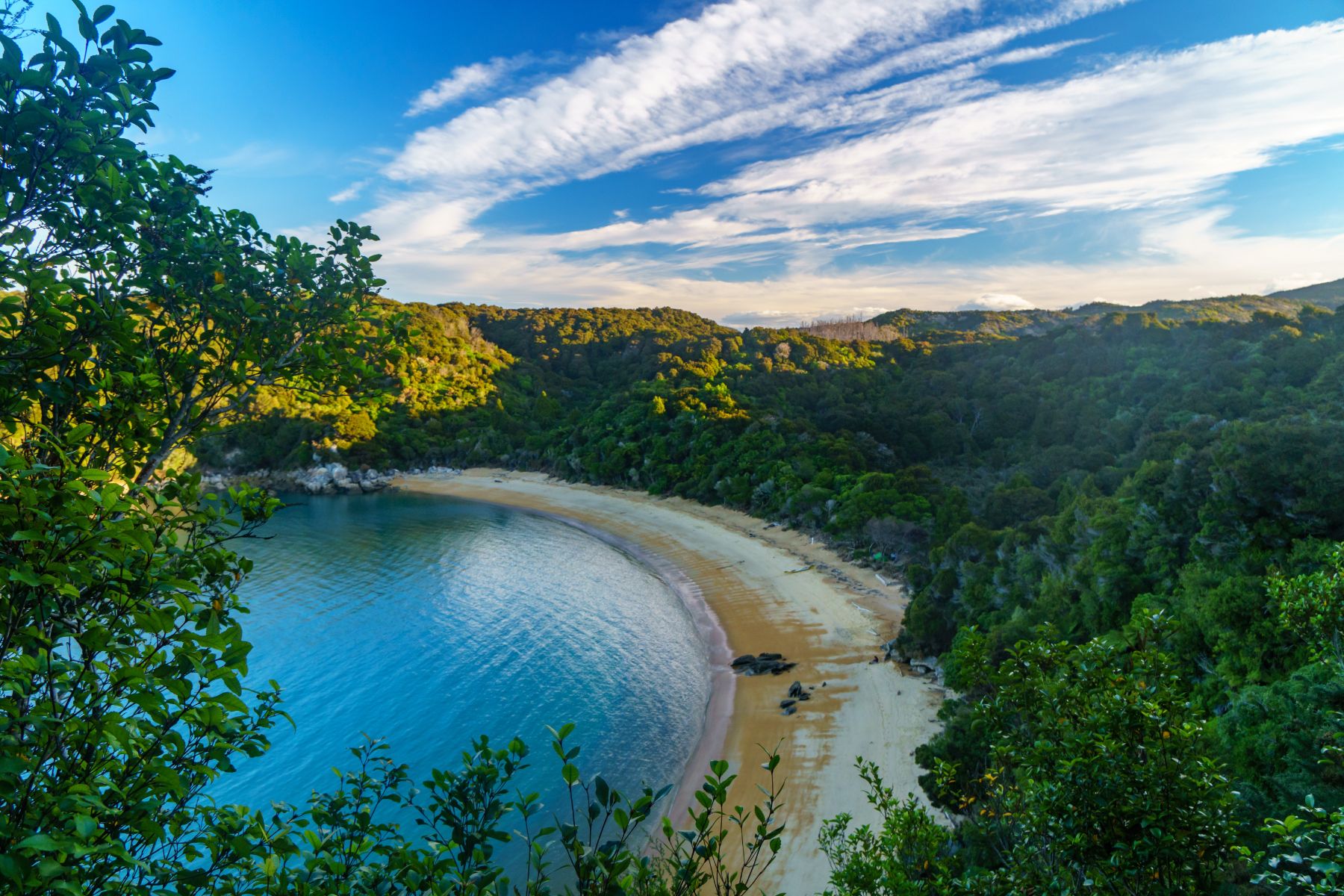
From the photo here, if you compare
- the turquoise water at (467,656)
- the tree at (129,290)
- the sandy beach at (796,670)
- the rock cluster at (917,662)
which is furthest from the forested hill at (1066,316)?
the tree at (129,290)

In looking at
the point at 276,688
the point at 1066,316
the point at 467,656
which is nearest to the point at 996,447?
the point at 467,656

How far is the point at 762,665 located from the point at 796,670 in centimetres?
134

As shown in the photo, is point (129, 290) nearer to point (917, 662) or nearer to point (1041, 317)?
point (917, 662)

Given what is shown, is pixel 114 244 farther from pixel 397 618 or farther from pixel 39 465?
pixel 397 618

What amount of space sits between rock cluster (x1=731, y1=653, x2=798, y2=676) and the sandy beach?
1.46ft

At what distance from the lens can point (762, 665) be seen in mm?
23516

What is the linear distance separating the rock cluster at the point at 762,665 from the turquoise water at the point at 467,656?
1600mm

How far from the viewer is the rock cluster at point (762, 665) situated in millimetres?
23219

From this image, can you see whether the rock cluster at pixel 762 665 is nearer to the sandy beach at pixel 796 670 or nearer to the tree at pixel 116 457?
the sandy beach at pixel 796 670

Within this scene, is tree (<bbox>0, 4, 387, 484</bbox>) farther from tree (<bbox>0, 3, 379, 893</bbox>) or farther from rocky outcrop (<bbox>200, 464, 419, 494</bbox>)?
rocky outcrop (<bbox>200, 464, 419, 494</bbox>)

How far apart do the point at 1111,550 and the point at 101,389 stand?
71.3 ft

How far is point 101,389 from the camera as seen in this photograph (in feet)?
11.1

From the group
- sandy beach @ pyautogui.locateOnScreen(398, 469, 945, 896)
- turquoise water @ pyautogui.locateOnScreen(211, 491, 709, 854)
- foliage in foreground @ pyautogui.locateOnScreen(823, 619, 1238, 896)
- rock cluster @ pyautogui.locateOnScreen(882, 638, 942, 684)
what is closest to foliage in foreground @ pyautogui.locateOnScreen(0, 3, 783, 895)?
foliage in foreground @ pyautogui.locateOnScreen(823, 619, 1238, 896)

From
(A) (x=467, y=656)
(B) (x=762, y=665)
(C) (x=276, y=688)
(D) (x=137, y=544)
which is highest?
(D) (x=137, y=544)
